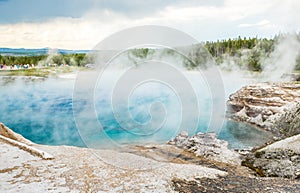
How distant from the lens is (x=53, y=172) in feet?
35.9

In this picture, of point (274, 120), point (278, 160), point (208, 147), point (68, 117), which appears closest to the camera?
point (278, 160)

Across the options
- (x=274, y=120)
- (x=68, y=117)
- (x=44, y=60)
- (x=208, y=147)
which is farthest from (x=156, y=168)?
(x=44, y=60)

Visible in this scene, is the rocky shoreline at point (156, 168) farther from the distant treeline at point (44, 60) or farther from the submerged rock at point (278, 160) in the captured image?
the distant treeline at point (44, 60)

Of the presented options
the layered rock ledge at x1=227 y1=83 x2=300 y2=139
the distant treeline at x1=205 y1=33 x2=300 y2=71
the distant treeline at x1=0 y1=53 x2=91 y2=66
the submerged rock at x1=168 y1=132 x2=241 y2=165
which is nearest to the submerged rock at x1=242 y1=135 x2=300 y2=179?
the submerged rock at x1=168 y1=132 x2=241 y2=165

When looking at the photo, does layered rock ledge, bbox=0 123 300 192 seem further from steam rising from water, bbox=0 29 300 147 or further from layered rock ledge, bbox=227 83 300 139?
layered rock ledge, bbox=227 83 300 139

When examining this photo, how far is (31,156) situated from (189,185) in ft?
24.2

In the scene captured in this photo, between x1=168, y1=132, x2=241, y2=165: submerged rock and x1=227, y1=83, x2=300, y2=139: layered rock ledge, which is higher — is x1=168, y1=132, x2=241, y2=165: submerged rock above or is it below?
below

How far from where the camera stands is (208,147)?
17.5 metres

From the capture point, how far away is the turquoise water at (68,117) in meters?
23.5

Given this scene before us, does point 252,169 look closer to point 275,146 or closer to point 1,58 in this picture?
point 275,146

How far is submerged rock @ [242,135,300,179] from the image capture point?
1285cm

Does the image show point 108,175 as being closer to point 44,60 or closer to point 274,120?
point 274,120

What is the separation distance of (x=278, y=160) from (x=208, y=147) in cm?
452

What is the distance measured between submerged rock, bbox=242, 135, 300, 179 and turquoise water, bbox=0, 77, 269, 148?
532cm
